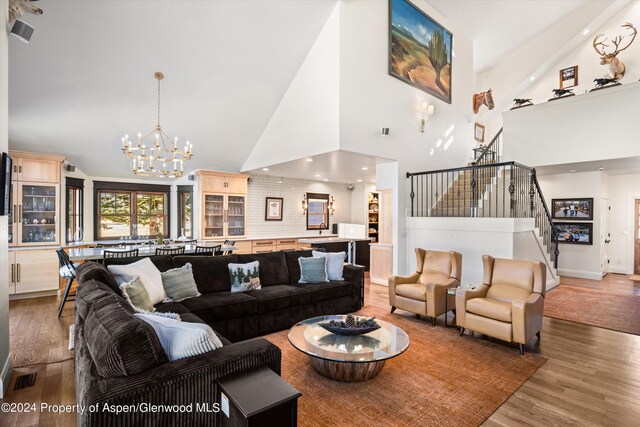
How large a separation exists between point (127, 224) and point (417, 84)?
7.01 metres

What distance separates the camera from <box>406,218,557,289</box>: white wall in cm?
534

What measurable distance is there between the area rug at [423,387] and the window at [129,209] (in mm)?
5212

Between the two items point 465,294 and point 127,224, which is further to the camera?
point 127,224

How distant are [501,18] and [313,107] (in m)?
5.86

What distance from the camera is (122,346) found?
156cm

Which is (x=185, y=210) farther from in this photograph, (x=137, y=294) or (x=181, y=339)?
(x=181, y=339)

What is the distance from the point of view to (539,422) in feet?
7.76

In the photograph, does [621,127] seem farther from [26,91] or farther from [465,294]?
[26,91]

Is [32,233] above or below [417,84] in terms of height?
below

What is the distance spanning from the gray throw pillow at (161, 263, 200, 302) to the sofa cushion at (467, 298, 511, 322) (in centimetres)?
335

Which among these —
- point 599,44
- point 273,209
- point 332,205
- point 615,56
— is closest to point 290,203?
point 273,209

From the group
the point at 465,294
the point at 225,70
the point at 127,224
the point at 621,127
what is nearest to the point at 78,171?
the point at 127,224

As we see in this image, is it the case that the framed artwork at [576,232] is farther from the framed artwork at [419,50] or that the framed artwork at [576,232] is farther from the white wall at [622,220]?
the framed artwork at [419,50]

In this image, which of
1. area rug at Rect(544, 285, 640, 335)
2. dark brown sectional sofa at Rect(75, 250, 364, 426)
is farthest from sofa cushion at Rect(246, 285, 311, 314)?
area rug at Rect(544, 285, 640, 335)
